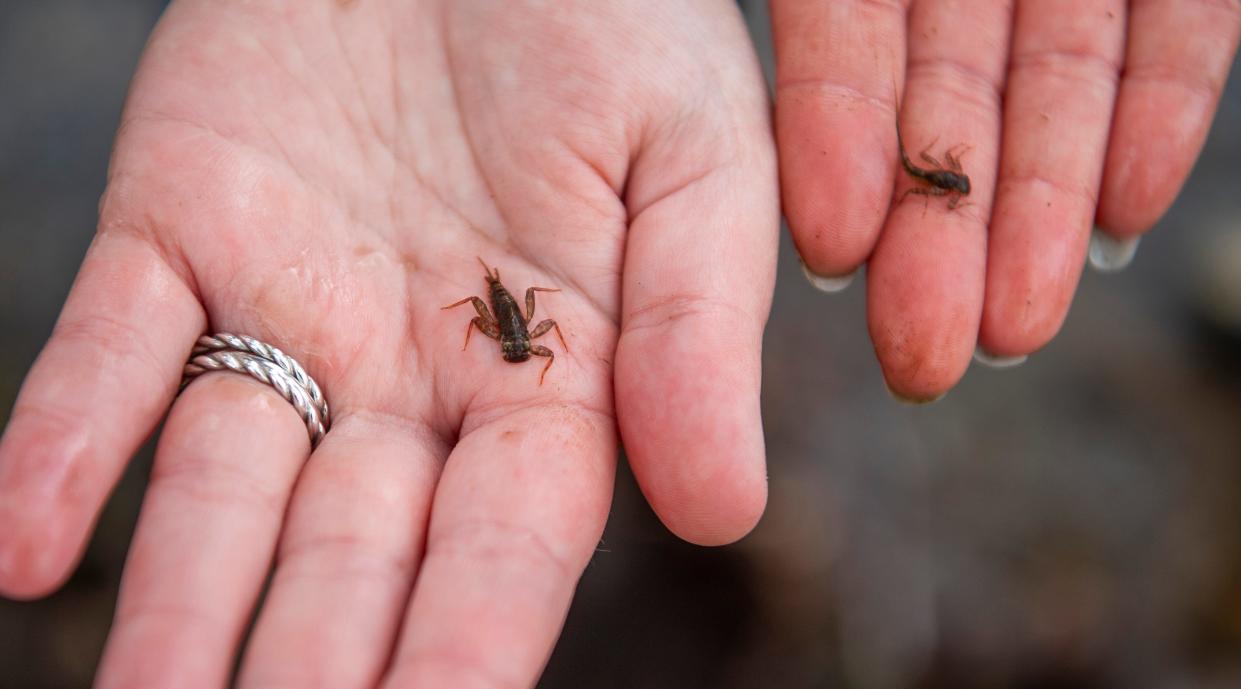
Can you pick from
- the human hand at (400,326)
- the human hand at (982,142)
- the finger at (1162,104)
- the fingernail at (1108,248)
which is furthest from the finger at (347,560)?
the fingernail at (1108,248)

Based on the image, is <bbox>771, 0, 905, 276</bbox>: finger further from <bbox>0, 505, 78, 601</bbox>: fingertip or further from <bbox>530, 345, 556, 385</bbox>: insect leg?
<bbox>0, 505, 78, 601</bbox>: fingertip

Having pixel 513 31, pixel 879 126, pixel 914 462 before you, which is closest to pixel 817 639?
pixel 914 462

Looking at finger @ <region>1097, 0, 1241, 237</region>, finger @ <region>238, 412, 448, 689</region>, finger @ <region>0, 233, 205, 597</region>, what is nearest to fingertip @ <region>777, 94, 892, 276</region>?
finger @ <region>1097, 0, 1241, 237</region>

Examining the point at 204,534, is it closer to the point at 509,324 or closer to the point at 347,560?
the point at 347,560

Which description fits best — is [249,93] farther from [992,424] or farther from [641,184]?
[992,424]

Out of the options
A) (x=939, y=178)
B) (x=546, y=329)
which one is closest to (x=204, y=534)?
(x=546, y=329)

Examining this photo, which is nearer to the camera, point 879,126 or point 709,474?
point 709,474
